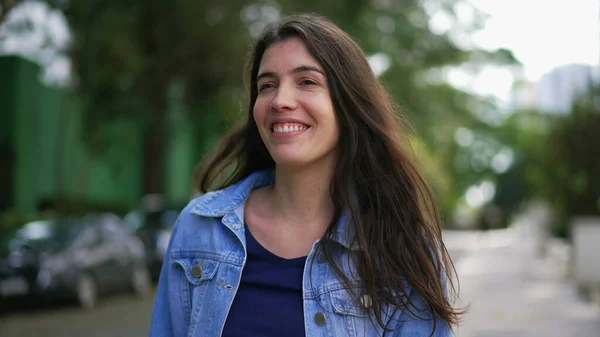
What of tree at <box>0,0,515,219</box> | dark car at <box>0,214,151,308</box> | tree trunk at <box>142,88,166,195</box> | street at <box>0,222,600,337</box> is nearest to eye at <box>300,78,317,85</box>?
street at <box>0,222,600,337</box>

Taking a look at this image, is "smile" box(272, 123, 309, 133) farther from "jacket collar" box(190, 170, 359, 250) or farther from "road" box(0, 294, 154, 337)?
"road" box(0, 294, 154, 337)

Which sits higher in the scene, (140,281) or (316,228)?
(316,228)

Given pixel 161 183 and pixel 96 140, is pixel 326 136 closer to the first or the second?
pixel 96 140

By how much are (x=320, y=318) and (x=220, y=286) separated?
12.9 inches

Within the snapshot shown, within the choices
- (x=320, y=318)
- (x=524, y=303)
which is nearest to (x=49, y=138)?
(x=524, y=303)

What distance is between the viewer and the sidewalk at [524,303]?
9.92 meters

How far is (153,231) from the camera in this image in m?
16.9

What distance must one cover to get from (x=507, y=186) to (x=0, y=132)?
5153 cm

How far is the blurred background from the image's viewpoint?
12.3 metres

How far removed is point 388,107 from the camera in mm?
2785

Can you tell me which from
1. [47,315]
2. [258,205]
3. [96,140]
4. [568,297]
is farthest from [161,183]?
[258,205]

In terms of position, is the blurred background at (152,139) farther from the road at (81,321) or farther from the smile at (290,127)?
the smile at (290,127)

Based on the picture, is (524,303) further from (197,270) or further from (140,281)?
(197,270)

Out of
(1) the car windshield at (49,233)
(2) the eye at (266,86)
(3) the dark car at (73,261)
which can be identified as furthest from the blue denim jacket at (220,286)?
(1) the car windshield at (49,233)
